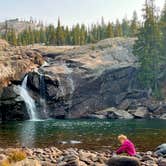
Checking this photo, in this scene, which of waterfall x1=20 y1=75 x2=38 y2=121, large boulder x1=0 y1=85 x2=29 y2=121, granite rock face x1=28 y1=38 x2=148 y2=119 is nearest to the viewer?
large boulder x1=0 y1=85 x2=29 y2=121

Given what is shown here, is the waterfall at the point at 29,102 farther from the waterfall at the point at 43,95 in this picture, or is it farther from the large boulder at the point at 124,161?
the large boulder at the point at 124,161

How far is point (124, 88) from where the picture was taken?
3145 inches

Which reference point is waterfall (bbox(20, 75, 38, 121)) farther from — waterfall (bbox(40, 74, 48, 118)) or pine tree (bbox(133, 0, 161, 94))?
pine tree (bbox(133, 0, 161, 94))

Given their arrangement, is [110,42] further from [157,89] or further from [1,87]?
[1,87]

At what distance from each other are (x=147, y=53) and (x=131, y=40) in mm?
18876

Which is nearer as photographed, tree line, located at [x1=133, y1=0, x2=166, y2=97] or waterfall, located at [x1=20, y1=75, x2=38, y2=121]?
waterfall, located at [x1=20, y1=75, x2=38, y2=121]

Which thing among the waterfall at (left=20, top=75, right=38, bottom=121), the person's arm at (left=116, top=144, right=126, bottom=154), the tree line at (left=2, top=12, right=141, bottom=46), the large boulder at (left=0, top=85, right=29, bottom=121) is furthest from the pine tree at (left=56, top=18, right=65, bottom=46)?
the person's arm at (left=116, top=144, right=126, bottom=154)

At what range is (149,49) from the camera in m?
81.6

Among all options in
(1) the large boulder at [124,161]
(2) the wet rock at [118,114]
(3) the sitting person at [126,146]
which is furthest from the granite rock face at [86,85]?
(1) the large boulder at [124,161]

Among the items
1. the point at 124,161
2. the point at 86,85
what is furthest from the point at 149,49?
the point at 124,161

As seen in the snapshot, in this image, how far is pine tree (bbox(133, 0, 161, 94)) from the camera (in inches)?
3105

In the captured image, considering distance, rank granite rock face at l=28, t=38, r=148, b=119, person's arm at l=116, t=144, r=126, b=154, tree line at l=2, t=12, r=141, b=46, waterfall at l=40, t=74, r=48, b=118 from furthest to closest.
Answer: tree line at l=2, t=12, r=141, b=46, granite rock face at l=28, t=38, r=148, b=119, waterfall at l=40, t=74, r=48, b=118, person's arm at l=116, t=144, r=126, b=154

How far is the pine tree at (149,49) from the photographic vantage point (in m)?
78.9

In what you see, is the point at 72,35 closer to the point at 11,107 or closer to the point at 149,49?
the point at 149,49
